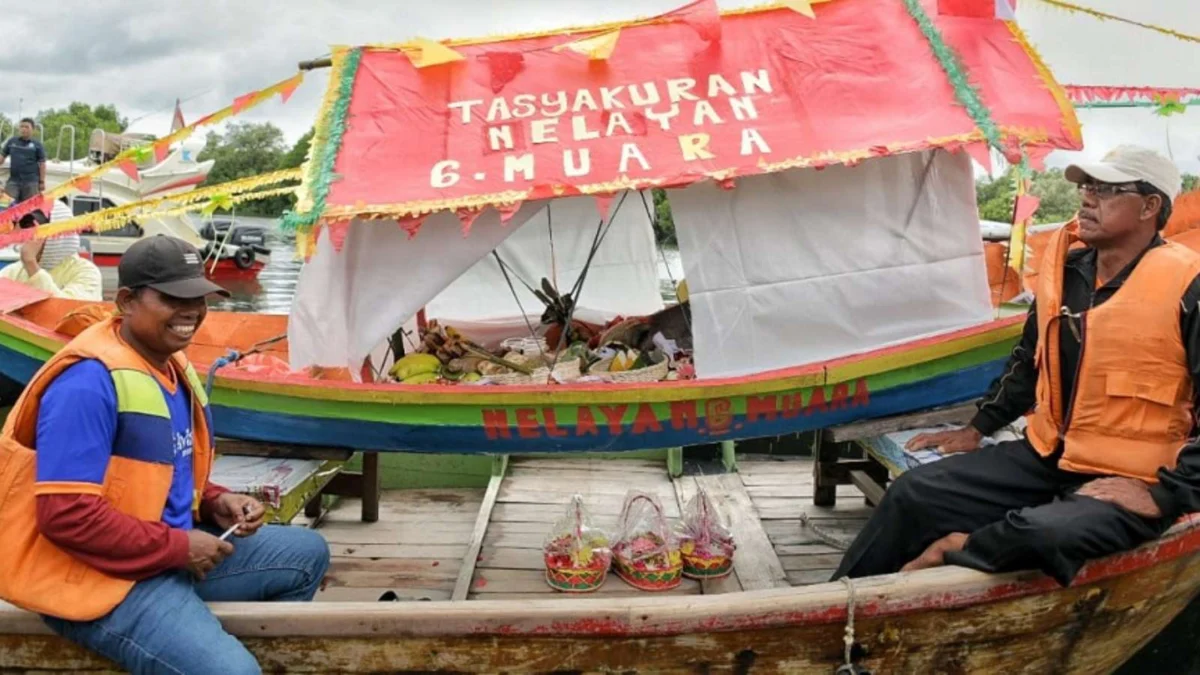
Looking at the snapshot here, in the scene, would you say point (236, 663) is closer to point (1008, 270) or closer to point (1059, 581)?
point (1059, 581)

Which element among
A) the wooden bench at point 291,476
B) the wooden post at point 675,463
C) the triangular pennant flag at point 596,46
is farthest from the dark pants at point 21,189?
the triangular pennant flag at point 596,46

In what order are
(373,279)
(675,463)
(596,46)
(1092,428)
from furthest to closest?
1. (675,463)
2. (596,46)
3. (373,279)
4. (1092,428)

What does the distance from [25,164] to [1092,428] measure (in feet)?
49.0

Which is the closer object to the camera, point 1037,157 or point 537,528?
point 1037,157

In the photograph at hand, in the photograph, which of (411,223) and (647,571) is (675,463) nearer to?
(647,571)

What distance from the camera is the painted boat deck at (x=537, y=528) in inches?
164

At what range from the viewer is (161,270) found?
227 cm

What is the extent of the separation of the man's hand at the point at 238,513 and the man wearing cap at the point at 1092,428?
6.65ft

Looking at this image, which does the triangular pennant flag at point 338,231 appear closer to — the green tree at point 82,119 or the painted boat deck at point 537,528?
the painted boat deck at point 537,528

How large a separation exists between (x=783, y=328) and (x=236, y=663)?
2.76 meters

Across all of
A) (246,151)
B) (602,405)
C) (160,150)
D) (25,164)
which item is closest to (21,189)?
(25,164)

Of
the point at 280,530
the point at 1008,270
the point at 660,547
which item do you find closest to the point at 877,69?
the point at 1008,270

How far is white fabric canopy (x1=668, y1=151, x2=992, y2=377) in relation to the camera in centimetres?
414

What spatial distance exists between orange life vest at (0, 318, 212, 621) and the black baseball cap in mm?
161
